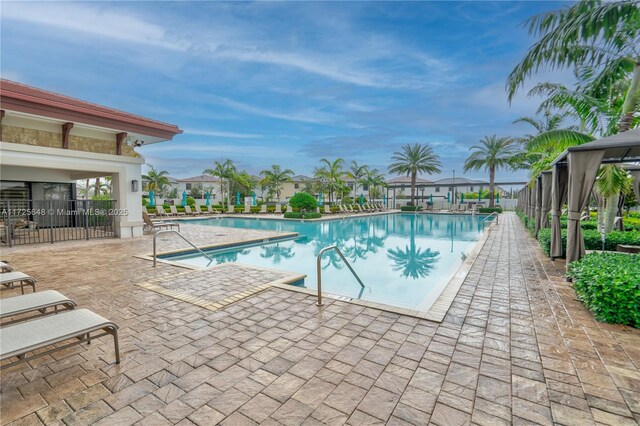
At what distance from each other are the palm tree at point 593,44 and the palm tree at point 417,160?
24747 millimetres

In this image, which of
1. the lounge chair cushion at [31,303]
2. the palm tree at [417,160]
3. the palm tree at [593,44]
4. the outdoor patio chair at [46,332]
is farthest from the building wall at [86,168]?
the palm tree at [417,160]

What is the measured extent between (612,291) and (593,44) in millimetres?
6501

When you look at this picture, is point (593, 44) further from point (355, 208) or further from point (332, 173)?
point (355, 208)

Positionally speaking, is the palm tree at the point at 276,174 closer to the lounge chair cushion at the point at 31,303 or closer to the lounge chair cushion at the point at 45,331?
the lounge chair cushion at the point at 31,303

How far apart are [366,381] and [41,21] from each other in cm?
1224

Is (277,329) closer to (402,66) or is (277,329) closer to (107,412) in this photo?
(107,412)

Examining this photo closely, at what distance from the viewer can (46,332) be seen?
2.48 meters

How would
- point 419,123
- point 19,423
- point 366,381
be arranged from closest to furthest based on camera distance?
1. point 19,423
2. point 366,381
3. point 419,123

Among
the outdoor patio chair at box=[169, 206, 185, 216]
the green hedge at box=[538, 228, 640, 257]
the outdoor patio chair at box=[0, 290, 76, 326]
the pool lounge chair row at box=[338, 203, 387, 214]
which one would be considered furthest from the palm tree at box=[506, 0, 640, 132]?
the outdoor patio chair at box=[169, 206, 185, 216]

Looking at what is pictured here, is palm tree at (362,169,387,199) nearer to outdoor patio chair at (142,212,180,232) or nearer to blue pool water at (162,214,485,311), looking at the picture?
blue pool water at (162,214,485,311)

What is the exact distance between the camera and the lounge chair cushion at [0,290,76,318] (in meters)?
→ 3.00

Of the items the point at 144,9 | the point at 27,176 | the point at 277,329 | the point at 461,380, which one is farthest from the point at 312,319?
the point at 27,176

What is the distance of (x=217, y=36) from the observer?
1348 centimetres

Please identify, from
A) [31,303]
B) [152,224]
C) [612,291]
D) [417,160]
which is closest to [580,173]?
[612,291]
